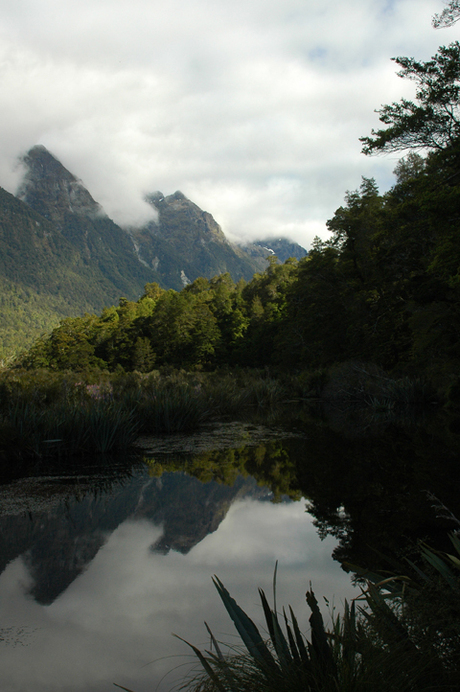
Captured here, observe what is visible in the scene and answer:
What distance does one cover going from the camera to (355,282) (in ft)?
95.8

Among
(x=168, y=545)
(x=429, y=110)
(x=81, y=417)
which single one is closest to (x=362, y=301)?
(x=429, y=110)

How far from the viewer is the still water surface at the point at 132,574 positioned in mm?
1849

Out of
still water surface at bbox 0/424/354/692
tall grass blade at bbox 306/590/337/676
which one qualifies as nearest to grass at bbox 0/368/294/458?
still water surface at bbox 0/424/354/692

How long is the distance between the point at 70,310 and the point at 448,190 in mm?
151786

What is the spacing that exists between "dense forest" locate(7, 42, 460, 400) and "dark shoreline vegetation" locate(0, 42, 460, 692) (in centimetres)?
11

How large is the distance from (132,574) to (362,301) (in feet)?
89.2

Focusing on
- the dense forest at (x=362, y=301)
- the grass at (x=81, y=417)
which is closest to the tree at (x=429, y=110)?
the dense forest at (x=362, y=301)

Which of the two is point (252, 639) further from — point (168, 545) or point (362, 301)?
point (362, 301)

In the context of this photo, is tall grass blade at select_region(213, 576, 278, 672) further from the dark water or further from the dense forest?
the dense forest

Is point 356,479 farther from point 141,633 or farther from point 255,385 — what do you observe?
point 255,385

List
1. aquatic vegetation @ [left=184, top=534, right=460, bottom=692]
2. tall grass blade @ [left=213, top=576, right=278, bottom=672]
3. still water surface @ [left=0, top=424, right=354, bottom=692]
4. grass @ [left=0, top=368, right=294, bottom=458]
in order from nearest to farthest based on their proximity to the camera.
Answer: aquatic vegetation @ [left=184, top=534, right=460, bottom=692]
tall grass blade @ [left=213, top=576, right=278, bottom=672]
still water surface @ [left=0, top=424, right=354, bottom=692]
grass @ [left=0, top=368, right=294, bottom=458]

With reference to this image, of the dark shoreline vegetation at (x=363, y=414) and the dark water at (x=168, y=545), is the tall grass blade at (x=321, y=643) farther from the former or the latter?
the dark water at (x=168, y=545)

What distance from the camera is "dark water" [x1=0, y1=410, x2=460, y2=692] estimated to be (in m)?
1.93

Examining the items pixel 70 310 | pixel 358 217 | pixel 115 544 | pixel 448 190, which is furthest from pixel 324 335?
pixel 70 310
